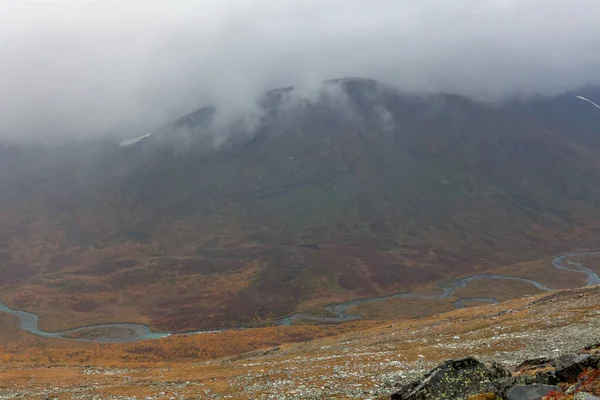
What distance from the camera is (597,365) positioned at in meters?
15.6

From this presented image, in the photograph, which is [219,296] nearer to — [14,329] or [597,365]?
[14,329]

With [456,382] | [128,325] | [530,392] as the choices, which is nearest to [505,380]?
[456,382]

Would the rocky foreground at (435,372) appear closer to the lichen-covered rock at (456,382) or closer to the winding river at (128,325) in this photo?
the lichen-covered rock at (456,382)

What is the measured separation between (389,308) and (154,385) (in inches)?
5974

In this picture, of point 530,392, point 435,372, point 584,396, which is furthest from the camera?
point 435,372

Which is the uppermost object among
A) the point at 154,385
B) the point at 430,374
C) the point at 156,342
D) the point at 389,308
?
the point at 430,374

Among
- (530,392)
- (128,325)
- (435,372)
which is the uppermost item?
(530,392)

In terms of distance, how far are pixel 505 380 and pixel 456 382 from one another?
1.92 meters

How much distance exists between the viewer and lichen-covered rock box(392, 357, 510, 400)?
17672 millimetres

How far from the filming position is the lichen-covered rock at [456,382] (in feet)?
58.0

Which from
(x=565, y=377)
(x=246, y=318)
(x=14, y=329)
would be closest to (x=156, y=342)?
(x=246, y=318)

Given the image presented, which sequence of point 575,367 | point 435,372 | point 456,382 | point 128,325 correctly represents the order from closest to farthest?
point 575,367, point 456,382, point 435,372, point 128,325

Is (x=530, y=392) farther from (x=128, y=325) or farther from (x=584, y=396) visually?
(x=128, y=325)

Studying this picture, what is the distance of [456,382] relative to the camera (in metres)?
18.1
